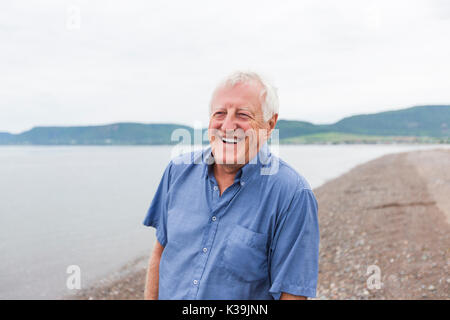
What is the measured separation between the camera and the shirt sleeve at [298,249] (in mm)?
1730

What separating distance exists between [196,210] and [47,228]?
19.4 meters

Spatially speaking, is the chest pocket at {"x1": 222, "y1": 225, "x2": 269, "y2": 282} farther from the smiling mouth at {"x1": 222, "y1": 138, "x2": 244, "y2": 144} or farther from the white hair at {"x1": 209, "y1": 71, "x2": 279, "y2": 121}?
the white hair at {"x1": 209, "y1": 71, "x2": 279, "y2": 121}

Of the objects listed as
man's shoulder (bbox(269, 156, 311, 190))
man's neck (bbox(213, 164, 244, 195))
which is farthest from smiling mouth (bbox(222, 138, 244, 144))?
man's shoulder (bbox(269, 156, 311, 190))

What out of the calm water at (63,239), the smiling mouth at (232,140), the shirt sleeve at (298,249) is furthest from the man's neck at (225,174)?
the calm water at (63,239)

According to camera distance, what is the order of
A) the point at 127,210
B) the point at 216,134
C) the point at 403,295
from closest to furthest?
the point at 216,134
the point at 403,295
the point at 127,210

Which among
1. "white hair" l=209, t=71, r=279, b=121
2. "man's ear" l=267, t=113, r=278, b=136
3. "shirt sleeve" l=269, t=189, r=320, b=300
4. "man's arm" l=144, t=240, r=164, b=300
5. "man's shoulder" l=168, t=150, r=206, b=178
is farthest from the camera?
"man's arm" l=144, t=240, r=164, b=300

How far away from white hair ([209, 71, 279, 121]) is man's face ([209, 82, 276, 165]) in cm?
2

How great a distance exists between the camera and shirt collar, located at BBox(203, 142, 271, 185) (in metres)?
1.93

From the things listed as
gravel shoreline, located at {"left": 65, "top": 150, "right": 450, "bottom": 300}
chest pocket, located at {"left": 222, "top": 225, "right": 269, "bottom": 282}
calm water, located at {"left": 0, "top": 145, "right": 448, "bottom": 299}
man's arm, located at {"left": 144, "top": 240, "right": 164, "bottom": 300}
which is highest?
chest pocket, located at {"left": 222, "top": 225, "right": 269, "bottom": 282}

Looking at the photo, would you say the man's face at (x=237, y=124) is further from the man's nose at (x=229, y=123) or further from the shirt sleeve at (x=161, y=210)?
the shirt sleeve at (x=161, y=210)

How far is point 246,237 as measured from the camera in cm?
180

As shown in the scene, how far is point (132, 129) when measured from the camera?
136875 millimetres
